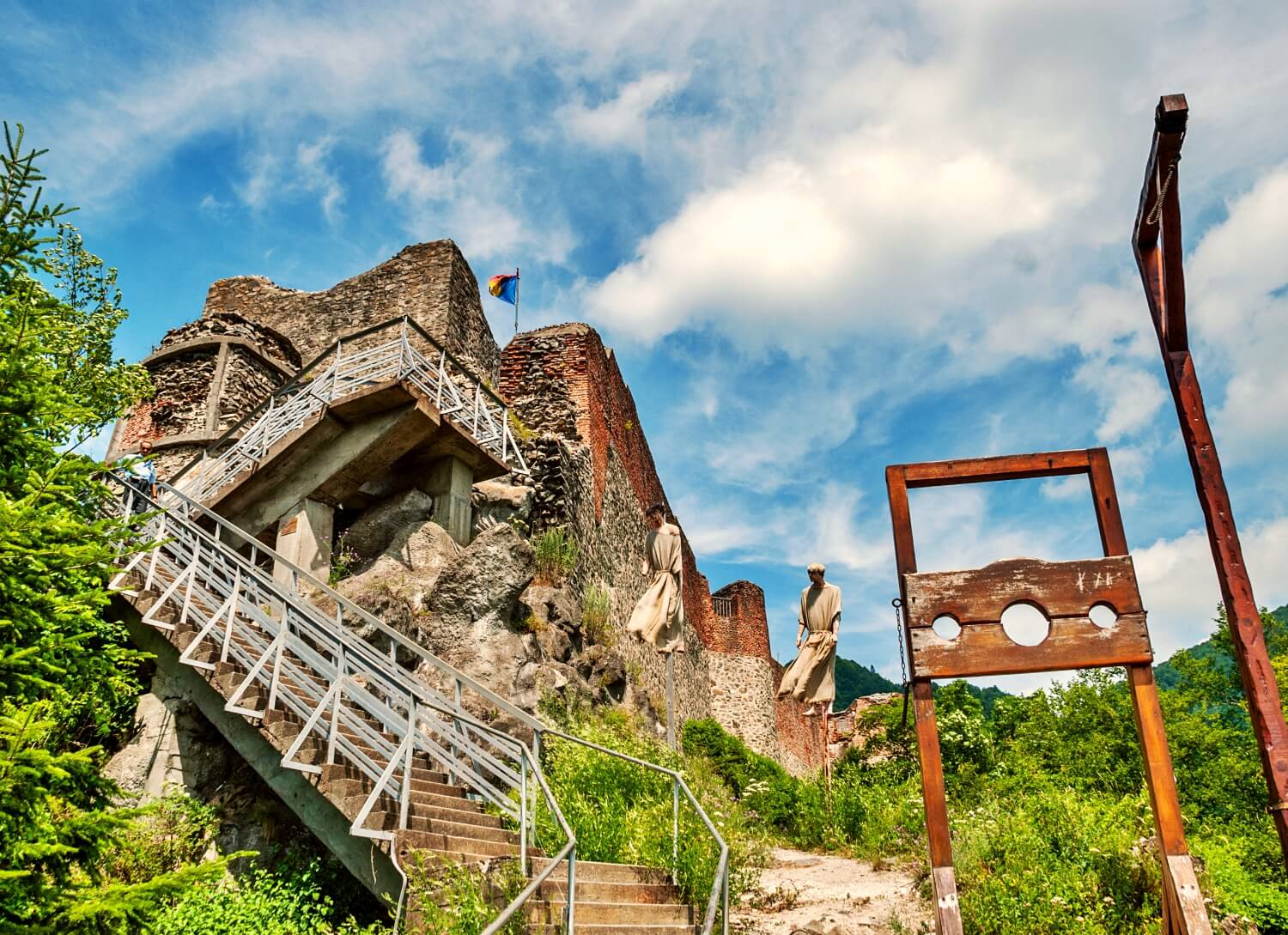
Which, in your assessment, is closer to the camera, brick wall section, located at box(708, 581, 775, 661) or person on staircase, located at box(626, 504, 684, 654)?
person on staircase, located at box(626, 504, 684, 654)

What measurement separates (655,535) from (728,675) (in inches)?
687

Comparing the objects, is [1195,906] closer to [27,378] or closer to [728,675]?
[27,378]

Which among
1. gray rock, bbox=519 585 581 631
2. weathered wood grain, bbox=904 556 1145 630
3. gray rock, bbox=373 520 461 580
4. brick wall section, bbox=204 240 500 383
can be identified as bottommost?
weathered wood grain, bbox=904 556 1145 630

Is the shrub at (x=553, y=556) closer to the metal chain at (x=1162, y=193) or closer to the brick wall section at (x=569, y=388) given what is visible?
the brick wall section at (x=569, y=388)

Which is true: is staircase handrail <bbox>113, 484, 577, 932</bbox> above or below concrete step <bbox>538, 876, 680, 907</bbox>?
above

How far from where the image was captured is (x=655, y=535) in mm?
9703

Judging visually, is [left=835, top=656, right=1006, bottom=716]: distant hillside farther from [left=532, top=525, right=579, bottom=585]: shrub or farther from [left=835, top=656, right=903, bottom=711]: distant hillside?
[left=532, top=525, right=579, bottom=585]: shrub

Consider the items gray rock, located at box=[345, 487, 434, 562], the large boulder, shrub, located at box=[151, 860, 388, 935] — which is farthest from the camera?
the large boulder

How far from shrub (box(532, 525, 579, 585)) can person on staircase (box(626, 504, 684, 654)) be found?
10.8 ft

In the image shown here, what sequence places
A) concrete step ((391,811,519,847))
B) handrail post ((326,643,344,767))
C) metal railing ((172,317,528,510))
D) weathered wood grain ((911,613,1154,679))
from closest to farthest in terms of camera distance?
weathered wood grain ((911,613,1154,679)) < concrete step ((391,811,519,847)) < handrail post ((326,643,344,767)) < metal railing ((172,317,528,510))

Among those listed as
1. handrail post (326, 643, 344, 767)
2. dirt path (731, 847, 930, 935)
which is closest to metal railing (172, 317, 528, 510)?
Result: handrail post (326, 643, 344, 767)

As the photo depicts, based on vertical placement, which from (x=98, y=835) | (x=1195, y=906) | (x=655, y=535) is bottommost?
(x=1195, y=906)

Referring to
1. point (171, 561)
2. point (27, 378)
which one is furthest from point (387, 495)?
point (27, 378)

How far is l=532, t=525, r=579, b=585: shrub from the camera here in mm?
12766
